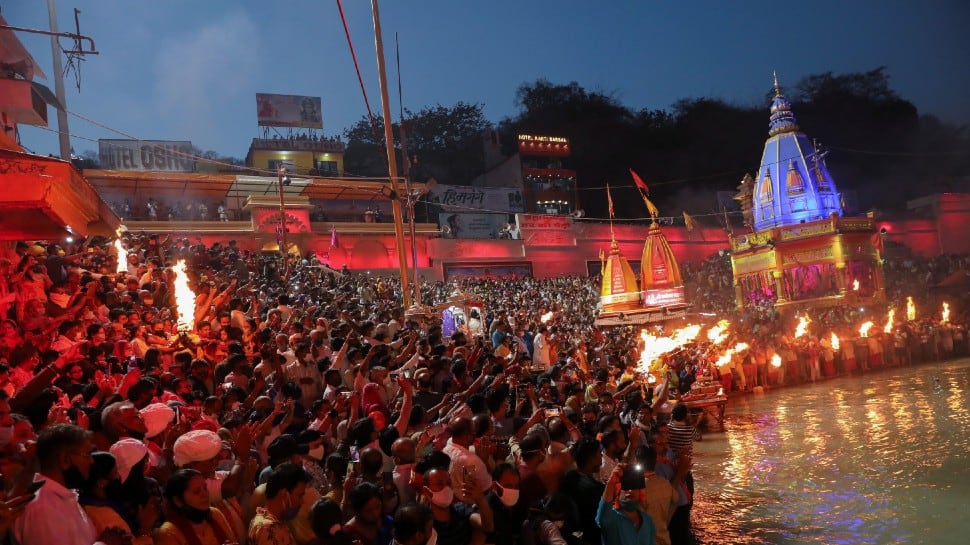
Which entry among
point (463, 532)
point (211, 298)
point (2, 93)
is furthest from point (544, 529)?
point (2, 93)

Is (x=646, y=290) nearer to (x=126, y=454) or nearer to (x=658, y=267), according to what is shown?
(x=658, y=267)

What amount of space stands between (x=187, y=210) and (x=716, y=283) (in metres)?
30.2

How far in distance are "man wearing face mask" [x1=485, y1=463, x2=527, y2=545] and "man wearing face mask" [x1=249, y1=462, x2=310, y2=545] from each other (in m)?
1.22

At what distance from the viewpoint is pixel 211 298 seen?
1091cm

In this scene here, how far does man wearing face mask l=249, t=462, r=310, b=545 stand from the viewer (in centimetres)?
362

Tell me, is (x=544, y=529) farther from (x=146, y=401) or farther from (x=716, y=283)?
(x=716, y=283)

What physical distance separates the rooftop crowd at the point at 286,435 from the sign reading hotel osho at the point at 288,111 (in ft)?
103

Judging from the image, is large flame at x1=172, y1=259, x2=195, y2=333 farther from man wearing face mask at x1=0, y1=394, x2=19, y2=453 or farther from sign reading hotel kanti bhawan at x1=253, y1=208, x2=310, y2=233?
sign reading hotel kanti bhawan at x1=253, y1=208, x2=310, y2=233

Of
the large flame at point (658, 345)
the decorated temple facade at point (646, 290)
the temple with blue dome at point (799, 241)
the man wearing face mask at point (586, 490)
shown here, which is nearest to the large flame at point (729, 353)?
the large flame at point (658, 345)

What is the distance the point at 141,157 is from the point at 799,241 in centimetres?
3548

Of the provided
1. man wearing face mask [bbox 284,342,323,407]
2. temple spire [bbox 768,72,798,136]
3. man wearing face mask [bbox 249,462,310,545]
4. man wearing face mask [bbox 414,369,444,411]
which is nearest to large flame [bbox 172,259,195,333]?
man wearing face mask [bbox 284,342,323,407]

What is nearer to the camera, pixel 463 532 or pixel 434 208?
pixel 463 532

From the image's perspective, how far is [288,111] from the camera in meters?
43.3

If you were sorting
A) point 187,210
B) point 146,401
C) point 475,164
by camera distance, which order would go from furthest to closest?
point 475,164, point 187,210, point 146,401
